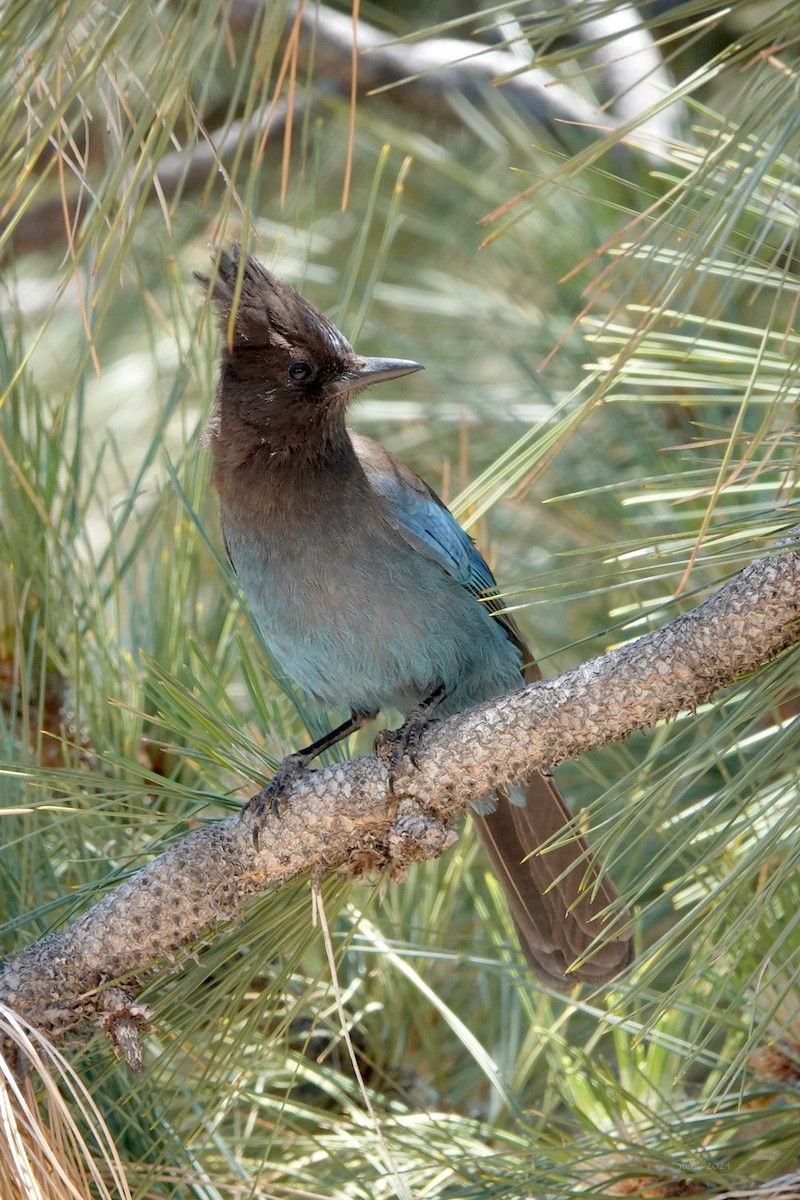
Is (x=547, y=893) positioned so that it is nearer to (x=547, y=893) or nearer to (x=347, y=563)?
(x=547, y=893)

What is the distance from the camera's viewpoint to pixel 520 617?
382 cm

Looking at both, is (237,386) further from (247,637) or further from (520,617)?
(520,617)

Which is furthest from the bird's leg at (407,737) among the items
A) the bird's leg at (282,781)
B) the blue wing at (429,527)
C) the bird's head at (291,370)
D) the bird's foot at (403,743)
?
the bird's head at (291,370)

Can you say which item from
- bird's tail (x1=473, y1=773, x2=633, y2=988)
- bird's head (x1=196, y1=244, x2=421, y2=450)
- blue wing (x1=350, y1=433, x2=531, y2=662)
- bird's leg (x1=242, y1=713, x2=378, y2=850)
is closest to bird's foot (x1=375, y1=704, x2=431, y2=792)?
bird's leg (x1=242, y1=713, x2=378, y2=850)

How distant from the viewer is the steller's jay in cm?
274

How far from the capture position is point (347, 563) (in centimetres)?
276

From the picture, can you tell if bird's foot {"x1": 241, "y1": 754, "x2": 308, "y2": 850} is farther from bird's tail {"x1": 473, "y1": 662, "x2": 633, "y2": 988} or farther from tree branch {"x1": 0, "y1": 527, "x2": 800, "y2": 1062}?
bird's tail {"x1": 473, "y1": 662, "x2": 633, "y2": 988}

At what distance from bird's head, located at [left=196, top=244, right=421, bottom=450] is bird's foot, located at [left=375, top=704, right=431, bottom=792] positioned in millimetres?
695

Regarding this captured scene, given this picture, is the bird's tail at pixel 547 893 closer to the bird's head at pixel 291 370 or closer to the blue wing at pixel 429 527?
the blue wing at pixel 429 527

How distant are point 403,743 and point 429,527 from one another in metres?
0.84

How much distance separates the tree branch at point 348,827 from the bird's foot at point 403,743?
2 cm

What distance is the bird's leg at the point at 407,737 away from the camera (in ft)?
6.39

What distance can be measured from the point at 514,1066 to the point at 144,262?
10.1ft

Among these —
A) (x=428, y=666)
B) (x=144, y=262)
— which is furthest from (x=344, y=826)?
(x=144, y=262)
